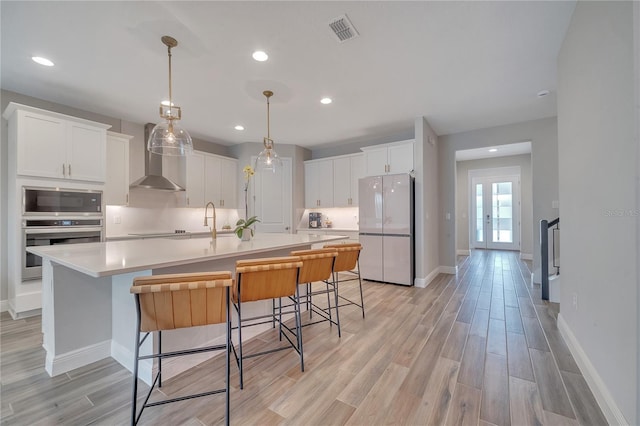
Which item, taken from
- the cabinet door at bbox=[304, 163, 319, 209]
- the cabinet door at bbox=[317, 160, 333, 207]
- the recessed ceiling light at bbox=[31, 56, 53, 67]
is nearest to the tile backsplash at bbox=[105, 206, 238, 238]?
the cabinet door at bbox=[304, 163, 319, 209]

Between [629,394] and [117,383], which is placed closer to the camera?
[629,394]

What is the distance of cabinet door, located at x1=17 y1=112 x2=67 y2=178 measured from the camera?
9.76 ft

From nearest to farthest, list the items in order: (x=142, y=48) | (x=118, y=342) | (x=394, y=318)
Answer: (x=118, y=342) → (x=142, y=48) → (x=394, y=318)

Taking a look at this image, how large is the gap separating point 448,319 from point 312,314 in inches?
59.2

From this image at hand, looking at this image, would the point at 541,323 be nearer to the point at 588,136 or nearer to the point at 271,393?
the point at 588,136

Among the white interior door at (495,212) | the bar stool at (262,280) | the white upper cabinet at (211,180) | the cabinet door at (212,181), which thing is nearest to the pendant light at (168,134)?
the bar stool at (262,280)

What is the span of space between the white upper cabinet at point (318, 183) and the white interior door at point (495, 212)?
495cm

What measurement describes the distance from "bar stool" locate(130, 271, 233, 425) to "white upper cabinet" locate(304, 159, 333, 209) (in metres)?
4.43

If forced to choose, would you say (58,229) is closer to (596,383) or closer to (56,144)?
(56,144)

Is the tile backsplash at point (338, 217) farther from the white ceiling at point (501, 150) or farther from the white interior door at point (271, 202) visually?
the white ceiling at point (501, 150)

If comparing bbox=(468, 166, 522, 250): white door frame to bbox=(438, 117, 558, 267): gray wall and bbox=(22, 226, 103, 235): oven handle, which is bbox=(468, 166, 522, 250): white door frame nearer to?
bbox=(438, 117, 558, 267): gray wall

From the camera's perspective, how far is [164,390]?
172cm

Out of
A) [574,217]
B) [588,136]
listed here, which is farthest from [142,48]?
[574,217]

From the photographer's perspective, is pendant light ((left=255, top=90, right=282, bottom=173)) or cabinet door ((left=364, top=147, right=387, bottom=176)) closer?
pendant light ((left=255, top=90, right=282, bottom=173))
